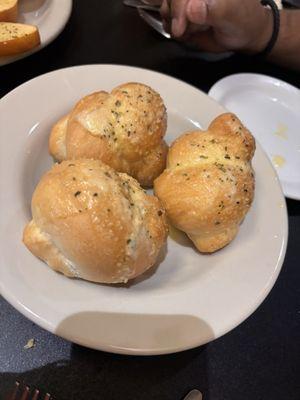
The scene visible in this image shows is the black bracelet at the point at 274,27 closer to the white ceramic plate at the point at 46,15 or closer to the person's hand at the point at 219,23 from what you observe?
the person's hand at the point at 219,23

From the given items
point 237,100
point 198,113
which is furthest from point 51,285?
point 237,100

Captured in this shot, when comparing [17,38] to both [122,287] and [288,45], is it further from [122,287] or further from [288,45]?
[288,45]

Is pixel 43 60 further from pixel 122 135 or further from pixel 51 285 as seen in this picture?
pixel 51 285

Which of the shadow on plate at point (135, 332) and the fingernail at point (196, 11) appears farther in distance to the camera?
the fingernail at point (196, 11)

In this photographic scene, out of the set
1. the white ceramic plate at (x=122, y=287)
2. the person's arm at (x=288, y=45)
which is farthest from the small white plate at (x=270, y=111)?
the white ceramic plate at (x=122, y=287)

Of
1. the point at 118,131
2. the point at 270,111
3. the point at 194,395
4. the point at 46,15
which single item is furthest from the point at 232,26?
the point at 194,395

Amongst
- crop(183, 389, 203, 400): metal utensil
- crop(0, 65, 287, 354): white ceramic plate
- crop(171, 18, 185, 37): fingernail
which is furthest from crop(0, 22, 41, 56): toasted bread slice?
crop(183, 389, 203, 400): metal utensil
